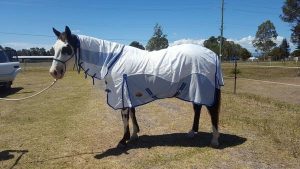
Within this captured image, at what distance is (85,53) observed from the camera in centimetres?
614

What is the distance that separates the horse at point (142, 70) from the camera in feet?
19.6

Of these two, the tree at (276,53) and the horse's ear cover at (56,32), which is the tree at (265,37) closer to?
the tree at (276,53)

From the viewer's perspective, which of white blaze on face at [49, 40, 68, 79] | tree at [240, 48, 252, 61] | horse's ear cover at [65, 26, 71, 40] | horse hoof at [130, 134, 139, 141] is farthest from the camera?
tree at [240, 48, 252, 61]

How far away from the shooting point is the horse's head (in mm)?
5867

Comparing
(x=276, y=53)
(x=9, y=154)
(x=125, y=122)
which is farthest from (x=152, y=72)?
(x=276, y=53)

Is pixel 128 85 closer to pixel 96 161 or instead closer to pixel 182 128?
pixel 96 161

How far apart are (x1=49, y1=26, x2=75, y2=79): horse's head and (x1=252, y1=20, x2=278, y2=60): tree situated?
99007 millimetres

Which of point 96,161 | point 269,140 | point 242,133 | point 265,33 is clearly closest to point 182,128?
point 242,133

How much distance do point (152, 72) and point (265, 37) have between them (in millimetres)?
100322

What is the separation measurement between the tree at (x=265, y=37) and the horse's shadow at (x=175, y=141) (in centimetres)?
9759

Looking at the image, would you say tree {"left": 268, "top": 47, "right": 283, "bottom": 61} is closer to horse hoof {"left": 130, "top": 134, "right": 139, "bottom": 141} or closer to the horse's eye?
horse hoof {"left": 130, "top": 134, "right": 139, "bottom": 141}

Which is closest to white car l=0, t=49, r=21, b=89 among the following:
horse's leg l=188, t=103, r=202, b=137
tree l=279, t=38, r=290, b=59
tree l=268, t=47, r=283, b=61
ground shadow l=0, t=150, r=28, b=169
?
ground shadow l=0, t=150, r=28, b=169

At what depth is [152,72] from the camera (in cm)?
606

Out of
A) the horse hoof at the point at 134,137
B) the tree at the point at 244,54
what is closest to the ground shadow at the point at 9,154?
the horse hoof at the point at 134,137
